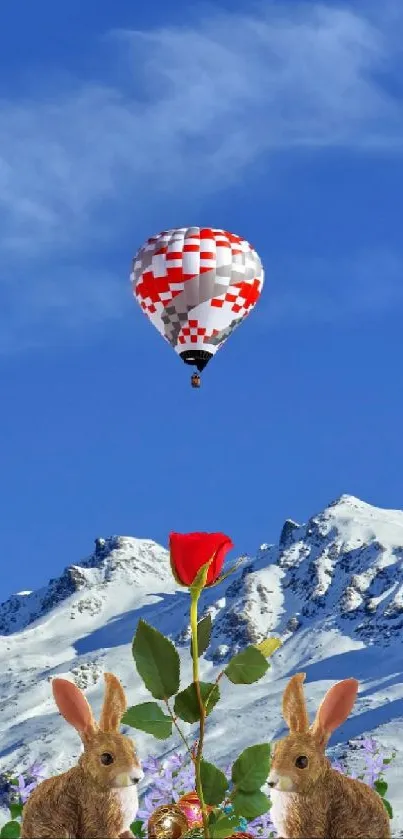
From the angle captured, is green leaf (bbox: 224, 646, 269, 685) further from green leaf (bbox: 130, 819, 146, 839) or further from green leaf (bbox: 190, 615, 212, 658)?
green leaf (bbox: 130, 819, 146, 839)

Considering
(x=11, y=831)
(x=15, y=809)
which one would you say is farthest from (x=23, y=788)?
(x=11, y=831)

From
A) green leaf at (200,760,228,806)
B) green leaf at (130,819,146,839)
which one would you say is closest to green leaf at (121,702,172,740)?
green leaf at (200,760,228,806)

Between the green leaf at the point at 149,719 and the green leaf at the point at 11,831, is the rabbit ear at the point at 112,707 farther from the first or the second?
the green leaf at the point at 11,831

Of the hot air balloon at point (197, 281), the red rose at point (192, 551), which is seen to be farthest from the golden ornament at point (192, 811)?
the hot air balloon at point (197, 281)

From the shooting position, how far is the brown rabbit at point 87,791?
4.46m

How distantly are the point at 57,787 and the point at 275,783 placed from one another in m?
0.90

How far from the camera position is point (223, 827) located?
179 inches

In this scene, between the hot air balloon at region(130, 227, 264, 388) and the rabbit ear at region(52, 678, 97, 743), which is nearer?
the rabbit ear at region(52, 678, 97, 743)

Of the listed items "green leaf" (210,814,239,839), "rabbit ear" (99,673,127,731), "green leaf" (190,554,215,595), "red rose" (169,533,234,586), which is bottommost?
"green leaf" (210,814,239,839)

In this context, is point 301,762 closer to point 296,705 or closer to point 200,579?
point 296,705

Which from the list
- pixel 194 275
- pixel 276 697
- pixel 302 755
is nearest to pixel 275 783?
pixel 302 755

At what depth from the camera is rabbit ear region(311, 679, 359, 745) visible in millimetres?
4523

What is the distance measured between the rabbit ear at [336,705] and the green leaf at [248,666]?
0.97 ft

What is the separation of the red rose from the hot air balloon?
15681mm
